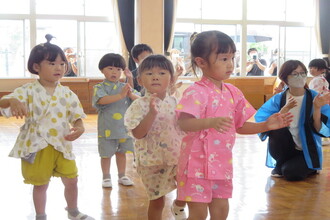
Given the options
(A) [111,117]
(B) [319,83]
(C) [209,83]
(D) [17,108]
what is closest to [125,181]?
(A) [111,117]

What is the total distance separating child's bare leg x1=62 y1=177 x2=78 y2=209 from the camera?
2.44 m

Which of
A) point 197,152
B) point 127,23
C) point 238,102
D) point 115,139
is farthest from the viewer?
point 127,23

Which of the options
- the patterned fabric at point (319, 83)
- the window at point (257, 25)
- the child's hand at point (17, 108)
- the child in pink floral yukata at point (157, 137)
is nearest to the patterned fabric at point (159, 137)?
the child in pink floral yukata at point (157, 137)

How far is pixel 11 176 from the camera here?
3691 millimetres

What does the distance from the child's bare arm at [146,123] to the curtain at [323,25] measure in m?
10.3

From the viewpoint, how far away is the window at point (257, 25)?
435 inches

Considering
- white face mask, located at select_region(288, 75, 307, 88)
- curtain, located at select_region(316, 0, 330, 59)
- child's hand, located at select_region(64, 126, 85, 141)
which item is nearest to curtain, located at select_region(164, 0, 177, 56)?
curtain, located at select_region(316, 0, 330, 59)

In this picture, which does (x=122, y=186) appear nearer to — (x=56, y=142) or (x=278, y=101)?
(x=56, y=142)

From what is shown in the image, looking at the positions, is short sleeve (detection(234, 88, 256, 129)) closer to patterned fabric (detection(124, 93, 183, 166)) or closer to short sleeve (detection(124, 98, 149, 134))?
patterned fabric (detection(124, 93, 183, 166))

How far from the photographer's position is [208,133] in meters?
1.91

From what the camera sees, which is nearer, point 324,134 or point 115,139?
point 115,139

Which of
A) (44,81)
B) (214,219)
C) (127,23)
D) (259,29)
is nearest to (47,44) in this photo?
(44,81)

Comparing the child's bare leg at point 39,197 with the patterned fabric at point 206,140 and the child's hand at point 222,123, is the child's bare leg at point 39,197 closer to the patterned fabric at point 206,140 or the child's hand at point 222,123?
the patterned fabric at point 206,140

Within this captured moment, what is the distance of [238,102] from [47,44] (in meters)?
1.09
